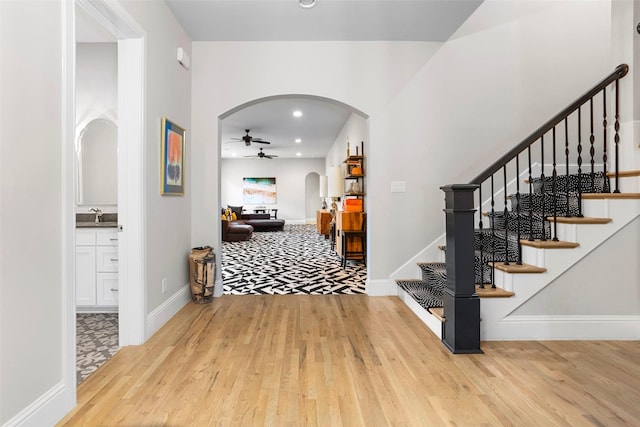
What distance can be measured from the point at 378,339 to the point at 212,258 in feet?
6.38

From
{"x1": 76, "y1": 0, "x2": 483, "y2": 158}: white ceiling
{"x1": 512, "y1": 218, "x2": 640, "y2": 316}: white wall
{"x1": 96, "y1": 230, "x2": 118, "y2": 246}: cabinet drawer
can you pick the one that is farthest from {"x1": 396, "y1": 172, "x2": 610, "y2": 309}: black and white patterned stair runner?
{"x1": 96, "y1": 230, "x2": 118, "y2": 246}: cabinet drawer

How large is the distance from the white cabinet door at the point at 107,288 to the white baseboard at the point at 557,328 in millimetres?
3286

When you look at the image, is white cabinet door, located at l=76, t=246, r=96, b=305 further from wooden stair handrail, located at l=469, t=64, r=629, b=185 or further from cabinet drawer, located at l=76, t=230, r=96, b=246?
wooden stair handrail, located at l=469, t=64, r=629, b=185

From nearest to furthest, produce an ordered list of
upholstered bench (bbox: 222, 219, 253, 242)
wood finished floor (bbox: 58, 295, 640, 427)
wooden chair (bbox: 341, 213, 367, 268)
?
wood finished floor (bbox: 58, 295, 640, 427) → wooden chair (bbox: 341, 213, 367, 268) → upholstered bench (bbox: 222, 219, 253, 242)

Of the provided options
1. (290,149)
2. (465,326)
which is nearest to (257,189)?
(290,149)

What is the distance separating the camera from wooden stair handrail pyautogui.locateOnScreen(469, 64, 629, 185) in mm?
2582

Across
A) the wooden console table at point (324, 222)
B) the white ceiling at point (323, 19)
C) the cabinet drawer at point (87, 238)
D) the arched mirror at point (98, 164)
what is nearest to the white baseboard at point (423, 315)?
the white ceiling at point (323, 19)

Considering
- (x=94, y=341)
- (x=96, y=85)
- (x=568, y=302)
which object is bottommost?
(x=94, y=341)

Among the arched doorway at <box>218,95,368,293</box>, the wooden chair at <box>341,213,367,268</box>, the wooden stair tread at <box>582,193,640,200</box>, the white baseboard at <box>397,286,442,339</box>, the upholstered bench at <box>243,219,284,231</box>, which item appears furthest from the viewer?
the upholstered bench at <box>243,219,284,231</box>

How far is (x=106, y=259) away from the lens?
10.1 ft

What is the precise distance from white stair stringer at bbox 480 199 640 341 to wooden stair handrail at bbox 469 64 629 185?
70 cm

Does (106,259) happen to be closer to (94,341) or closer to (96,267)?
(96,267)

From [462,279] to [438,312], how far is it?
0.44m

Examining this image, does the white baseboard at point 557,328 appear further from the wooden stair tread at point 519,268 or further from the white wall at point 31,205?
the white wall at point 31,205
